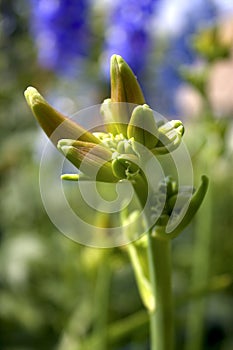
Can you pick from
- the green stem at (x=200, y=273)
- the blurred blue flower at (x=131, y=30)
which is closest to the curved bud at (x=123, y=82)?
the green stem at (x=200, y=273)

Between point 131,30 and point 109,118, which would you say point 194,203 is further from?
point 131,30

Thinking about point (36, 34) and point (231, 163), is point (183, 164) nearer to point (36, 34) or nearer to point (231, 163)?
point (231, 163)

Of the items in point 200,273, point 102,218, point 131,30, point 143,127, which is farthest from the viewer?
point 131,30

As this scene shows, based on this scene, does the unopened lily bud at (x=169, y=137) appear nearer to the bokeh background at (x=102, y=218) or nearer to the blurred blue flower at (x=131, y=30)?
the bokeh background at (x=102, y=218)

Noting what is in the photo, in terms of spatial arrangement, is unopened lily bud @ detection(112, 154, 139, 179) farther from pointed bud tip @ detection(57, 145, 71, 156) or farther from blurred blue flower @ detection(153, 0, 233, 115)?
blurred blue flower @ detection(153, 0, 233, 115)

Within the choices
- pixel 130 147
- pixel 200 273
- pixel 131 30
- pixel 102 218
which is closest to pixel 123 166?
pixel 130 147

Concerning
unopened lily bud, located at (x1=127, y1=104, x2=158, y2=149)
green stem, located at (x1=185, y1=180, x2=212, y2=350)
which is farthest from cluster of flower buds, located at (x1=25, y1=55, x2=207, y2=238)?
green stem, located at (x1=185, y1=180, x2=212, y2=350)

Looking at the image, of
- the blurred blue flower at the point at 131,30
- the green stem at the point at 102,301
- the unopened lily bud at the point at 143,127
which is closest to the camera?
the unopened lily bud at the point at 143,127

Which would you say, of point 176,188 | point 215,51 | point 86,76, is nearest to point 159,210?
point 176,188
